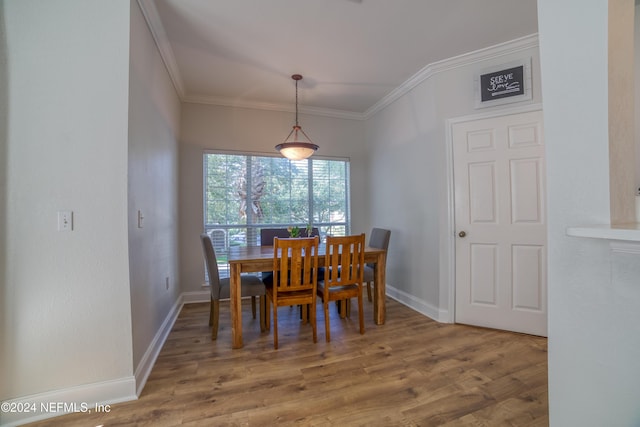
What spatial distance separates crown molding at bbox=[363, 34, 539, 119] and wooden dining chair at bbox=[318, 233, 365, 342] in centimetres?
197

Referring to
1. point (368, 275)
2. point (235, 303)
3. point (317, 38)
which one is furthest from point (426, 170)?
point (235, 303)

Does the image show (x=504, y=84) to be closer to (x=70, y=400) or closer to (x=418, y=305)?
(x=418, y=305)

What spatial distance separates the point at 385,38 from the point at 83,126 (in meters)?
2.42

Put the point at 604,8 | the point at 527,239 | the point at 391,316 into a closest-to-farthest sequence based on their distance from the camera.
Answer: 1. the point at 604,8
2. the point at 527,239
3. the point at 391,316

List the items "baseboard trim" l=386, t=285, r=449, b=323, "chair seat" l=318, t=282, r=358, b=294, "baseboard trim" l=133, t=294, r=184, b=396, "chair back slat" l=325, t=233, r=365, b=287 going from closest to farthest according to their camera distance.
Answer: "baseboard trim" l=133, t=294, r=184, b=396, "chair back slat" l=325, t=233, r=365, b=287, "chair seat" l=318, t=282, r=358, b=294, "baseboard trim" l=386, t=285, r=449, b=323

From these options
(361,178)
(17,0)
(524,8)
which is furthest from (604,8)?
(361,178)

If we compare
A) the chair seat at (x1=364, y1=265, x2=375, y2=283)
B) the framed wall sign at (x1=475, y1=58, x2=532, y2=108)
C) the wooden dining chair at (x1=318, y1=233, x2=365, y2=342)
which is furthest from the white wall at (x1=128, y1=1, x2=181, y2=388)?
the framed wall sign at (x1=475, y1=58, x2=532, y2=108)

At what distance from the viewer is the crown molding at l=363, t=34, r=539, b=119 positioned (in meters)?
2.37

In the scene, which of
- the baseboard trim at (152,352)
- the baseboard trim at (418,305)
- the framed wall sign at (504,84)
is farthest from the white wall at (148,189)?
the framed wall sign at (504,84)

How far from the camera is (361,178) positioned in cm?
431

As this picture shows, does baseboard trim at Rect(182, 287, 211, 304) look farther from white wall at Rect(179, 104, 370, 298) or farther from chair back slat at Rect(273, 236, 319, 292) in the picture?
chair back slat at Rect(273, 236, 319, 292)

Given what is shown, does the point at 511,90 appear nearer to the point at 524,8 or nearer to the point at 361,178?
the point at 524,8

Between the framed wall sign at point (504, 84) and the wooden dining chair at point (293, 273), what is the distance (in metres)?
2.15

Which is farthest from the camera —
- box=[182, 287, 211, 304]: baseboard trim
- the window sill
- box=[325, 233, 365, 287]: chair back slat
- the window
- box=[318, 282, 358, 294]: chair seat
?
the window
